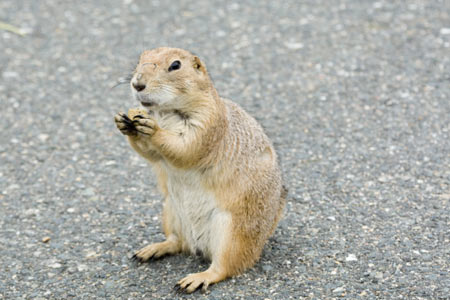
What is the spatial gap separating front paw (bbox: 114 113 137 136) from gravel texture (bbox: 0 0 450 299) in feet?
2.90

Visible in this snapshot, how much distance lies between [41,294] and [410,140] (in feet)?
9.63

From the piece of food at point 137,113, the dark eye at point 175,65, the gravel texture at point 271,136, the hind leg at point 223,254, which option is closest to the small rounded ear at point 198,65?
the dark eye at point 175,65

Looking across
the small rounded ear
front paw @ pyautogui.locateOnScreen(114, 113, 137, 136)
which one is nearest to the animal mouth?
front paw @ pyautogui.locateOnScreen(114, 113, 137, 136)

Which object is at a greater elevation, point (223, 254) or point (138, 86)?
point (138, 86)

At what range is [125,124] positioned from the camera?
340cm

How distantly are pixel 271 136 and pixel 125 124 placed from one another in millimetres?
2239

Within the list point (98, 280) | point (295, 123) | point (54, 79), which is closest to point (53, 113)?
point (54, 79)

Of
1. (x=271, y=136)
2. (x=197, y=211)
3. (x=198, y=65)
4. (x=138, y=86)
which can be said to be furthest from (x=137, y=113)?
(x=271, y=136)

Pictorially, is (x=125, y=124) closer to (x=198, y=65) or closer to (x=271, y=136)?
(x=198, y=65)

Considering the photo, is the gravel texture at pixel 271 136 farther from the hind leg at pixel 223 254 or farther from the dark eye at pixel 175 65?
the dark eye at pixel 175 65

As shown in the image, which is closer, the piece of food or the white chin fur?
the white chin fur

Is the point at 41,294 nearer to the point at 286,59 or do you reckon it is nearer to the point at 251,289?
the point at 251,289

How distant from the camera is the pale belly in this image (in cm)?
363

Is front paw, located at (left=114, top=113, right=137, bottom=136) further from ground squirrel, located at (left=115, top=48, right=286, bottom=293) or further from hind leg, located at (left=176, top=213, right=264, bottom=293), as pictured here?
hind leg, located at (left=176, top=213, right=264, bottom=293)
